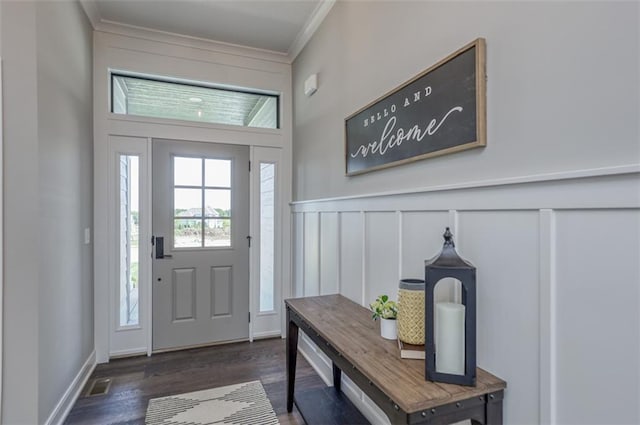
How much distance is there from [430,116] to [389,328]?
96cm

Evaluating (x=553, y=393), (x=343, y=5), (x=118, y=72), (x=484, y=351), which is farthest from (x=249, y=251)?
(x=553, y=393)

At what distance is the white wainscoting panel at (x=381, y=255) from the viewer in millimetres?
1800

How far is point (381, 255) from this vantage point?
192 centimetres

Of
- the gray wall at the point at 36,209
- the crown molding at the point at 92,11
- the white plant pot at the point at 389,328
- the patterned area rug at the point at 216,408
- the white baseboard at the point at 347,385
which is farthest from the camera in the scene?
the crown molding at the point at 92,11

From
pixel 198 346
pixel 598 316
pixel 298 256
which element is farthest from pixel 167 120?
pixel 598 316

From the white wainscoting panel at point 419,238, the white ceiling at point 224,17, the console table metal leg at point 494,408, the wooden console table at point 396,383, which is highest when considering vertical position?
the white ceiling at point 224,17

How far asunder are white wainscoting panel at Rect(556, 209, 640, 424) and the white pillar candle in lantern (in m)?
0.27

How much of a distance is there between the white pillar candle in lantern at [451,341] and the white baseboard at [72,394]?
2.18 m

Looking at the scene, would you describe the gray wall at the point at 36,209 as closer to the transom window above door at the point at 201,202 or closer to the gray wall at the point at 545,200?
the transom window above door at the point at 201,202

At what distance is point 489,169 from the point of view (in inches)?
48.9

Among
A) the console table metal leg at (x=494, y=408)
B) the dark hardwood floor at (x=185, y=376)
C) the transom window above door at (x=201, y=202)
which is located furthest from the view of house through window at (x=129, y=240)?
the console table metal leg at (x=494, y=408)

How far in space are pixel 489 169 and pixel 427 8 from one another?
0.86m

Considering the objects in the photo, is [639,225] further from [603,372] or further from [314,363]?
[314,363]

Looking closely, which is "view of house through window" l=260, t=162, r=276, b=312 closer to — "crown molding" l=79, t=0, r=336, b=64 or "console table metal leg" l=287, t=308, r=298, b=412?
"crown molding" l=79, t=0, r=336, b=64
